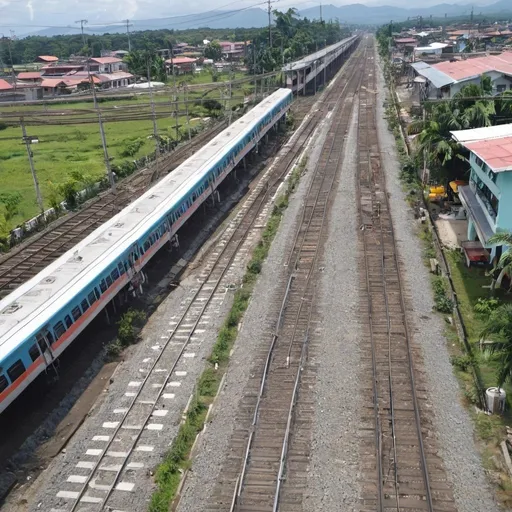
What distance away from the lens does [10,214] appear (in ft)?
97.9

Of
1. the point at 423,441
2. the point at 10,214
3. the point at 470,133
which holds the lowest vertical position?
the point at 423,441

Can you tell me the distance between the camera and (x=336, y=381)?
15555mm

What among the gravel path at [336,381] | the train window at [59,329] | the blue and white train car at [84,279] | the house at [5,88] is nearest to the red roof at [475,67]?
the gravel path at [336,381]

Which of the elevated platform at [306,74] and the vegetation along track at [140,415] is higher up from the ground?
the elevated platform at [306,74]

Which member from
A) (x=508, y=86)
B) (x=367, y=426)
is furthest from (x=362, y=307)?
(x=508, y=86)

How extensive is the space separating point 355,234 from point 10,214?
60.1ft

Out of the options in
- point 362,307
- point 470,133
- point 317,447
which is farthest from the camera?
point 470,133

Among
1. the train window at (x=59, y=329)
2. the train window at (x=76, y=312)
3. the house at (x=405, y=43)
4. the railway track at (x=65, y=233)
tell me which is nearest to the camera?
the train window at (x=59, y=329)

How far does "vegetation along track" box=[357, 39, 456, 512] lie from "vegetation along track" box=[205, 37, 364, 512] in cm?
170

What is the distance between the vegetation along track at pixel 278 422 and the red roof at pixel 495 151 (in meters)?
7.51

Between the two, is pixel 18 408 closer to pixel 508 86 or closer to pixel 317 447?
pixel 317 447

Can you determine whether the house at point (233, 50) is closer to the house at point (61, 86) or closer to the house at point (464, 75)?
the house at point (61, 86)

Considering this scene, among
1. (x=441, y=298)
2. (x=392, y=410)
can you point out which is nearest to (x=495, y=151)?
(x=441, y=298)

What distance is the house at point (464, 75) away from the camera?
140ft
